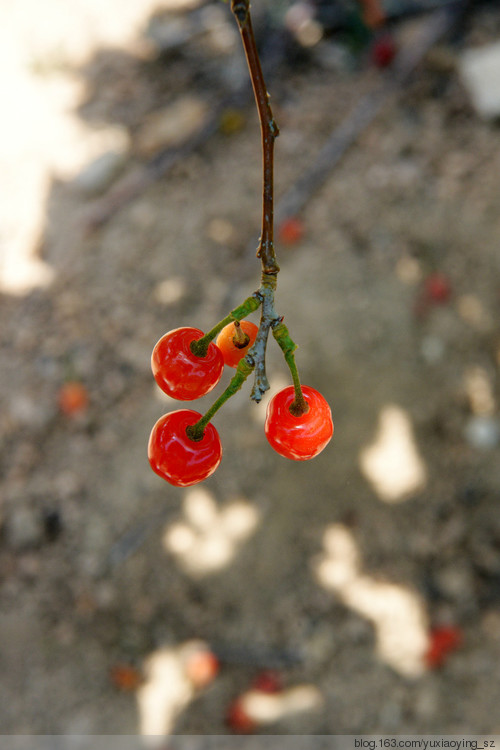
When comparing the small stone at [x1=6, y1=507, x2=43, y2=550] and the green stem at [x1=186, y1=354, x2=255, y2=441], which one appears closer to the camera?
the green stem at [x1=186, y1=354, x2=255, y2=441]

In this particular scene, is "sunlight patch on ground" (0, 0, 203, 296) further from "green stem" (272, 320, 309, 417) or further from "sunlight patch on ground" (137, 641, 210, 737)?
"green stem" (272, 320, 309, 417)

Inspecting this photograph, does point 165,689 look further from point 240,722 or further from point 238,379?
point 238,379

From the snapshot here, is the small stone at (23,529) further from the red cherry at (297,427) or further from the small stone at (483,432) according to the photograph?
the red cherry at (297,427)

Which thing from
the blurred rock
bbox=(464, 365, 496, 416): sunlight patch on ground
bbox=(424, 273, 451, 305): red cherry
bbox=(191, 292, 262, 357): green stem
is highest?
the blurred rock

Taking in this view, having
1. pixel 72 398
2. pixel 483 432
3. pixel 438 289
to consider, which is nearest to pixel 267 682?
pixel 483 432

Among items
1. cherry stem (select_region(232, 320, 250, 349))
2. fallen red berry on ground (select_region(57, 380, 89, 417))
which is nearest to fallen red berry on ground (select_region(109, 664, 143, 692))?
fallen red berry on ground (select_region(57, 380, 89, 417))
